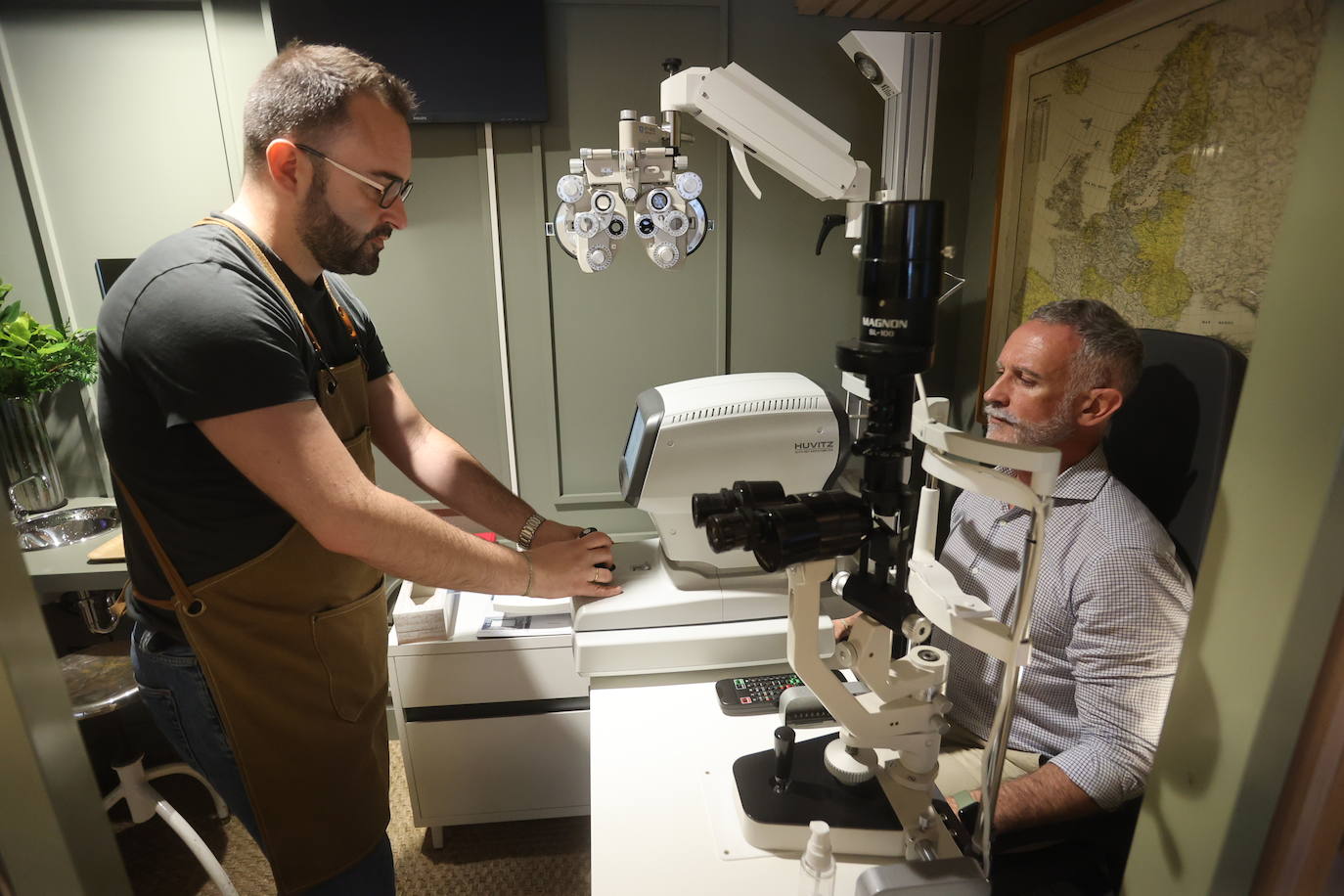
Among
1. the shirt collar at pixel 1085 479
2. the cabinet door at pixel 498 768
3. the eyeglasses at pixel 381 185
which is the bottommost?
the cabinet door at pixel 498 768

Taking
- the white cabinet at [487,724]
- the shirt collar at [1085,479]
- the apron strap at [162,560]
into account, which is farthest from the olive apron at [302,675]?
the shirt collar at [1085,479]

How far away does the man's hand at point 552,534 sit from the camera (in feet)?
4.77

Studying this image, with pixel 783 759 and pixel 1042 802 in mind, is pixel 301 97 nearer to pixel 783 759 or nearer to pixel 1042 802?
pixel 783 759

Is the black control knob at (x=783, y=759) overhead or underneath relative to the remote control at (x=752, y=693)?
overhead

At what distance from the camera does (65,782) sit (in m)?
0.40

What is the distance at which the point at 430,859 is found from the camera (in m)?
1.86

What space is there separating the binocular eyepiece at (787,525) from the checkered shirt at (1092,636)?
0.45m

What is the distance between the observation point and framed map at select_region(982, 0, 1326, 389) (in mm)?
1245

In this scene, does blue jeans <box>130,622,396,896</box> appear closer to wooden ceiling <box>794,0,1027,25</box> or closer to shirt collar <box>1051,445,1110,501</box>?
shirt collar <box>1051,445,1110,501</box>

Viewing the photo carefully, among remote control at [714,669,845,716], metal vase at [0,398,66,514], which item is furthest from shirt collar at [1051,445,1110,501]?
metal vase at [0,398,66,514]

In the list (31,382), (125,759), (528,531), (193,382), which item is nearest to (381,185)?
(193,382)

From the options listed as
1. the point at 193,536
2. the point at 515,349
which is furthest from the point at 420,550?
the point at 515,349

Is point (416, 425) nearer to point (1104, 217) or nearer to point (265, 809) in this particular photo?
point (265, 809)

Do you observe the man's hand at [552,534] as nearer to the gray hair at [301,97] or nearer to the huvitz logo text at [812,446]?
the huvitz logo text at [812,446]
